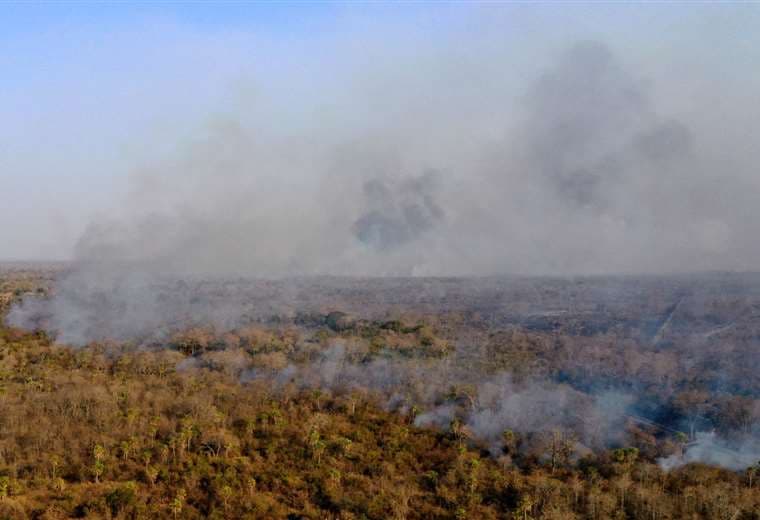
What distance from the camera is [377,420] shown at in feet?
129

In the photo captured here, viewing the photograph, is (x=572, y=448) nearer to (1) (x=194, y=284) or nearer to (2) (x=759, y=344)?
(2) (x=759, y=344)

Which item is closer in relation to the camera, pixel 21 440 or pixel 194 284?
pixel 21 440

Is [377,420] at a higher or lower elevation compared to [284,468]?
higher

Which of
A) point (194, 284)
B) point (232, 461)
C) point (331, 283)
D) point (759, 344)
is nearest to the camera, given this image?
point (232, 461)

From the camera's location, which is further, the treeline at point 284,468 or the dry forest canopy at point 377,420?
the dry forest canopy at point 377,420

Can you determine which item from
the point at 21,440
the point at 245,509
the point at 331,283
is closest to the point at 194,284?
the point at 331,283

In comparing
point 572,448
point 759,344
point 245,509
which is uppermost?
point 759,344

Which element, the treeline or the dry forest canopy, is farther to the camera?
the dry forest canopy

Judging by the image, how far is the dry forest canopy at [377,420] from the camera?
2936 centimetres

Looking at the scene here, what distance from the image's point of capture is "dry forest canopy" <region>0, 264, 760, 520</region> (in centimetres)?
2936

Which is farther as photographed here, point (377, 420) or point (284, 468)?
point (377, 420)

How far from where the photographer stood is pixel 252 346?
5672cm

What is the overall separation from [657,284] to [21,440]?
11098 cm

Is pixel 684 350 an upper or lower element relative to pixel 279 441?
upper
